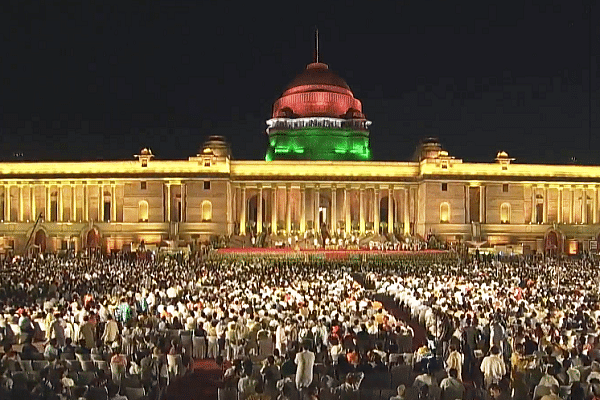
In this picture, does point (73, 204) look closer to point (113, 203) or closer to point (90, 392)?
point (113, 203)

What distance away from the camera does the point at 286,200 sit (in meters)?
75.6

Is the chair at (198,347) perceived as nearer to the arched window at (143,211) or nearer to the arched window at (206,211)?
the arched window at (206,211)

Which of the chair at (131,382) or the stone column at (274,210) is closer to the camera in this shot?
the chair at (131,382)

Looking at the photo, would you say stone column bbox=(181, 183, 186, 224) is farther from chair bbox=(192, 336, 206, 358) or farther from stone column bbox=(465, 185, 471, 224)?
chair bbox=(192, 336, 206, 358)

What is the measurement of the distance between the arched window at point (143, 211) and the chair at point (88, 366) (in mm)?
55836

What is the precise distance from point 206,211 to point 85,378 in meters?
56.9

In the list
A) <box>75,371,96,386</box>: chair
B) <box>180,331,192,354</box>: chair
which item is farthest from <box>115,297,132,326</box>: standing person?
<box>75,371,96,386</box>: chair

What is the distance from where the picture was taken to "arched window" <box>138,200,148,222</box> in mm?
71375

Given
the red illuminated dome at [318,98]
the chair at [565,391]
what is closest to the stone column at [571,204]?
the red illuminated dome at [318,98]

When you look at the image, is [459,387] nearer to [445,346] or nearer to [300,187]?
[445,346]

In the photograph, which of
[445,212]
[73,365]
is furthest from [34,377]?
[445,212]

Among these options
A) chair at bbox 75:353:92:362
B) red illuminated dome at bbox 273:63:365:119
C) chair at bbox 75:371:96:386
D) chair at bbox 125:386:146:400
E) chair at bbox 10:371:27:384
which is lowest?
chair at bbox 125:386:146:400

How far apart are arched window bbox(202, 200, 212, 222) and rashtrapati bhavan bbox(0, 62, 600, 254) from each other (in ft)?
0.34

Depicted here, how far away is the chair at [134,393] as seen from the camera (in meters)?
14.2
